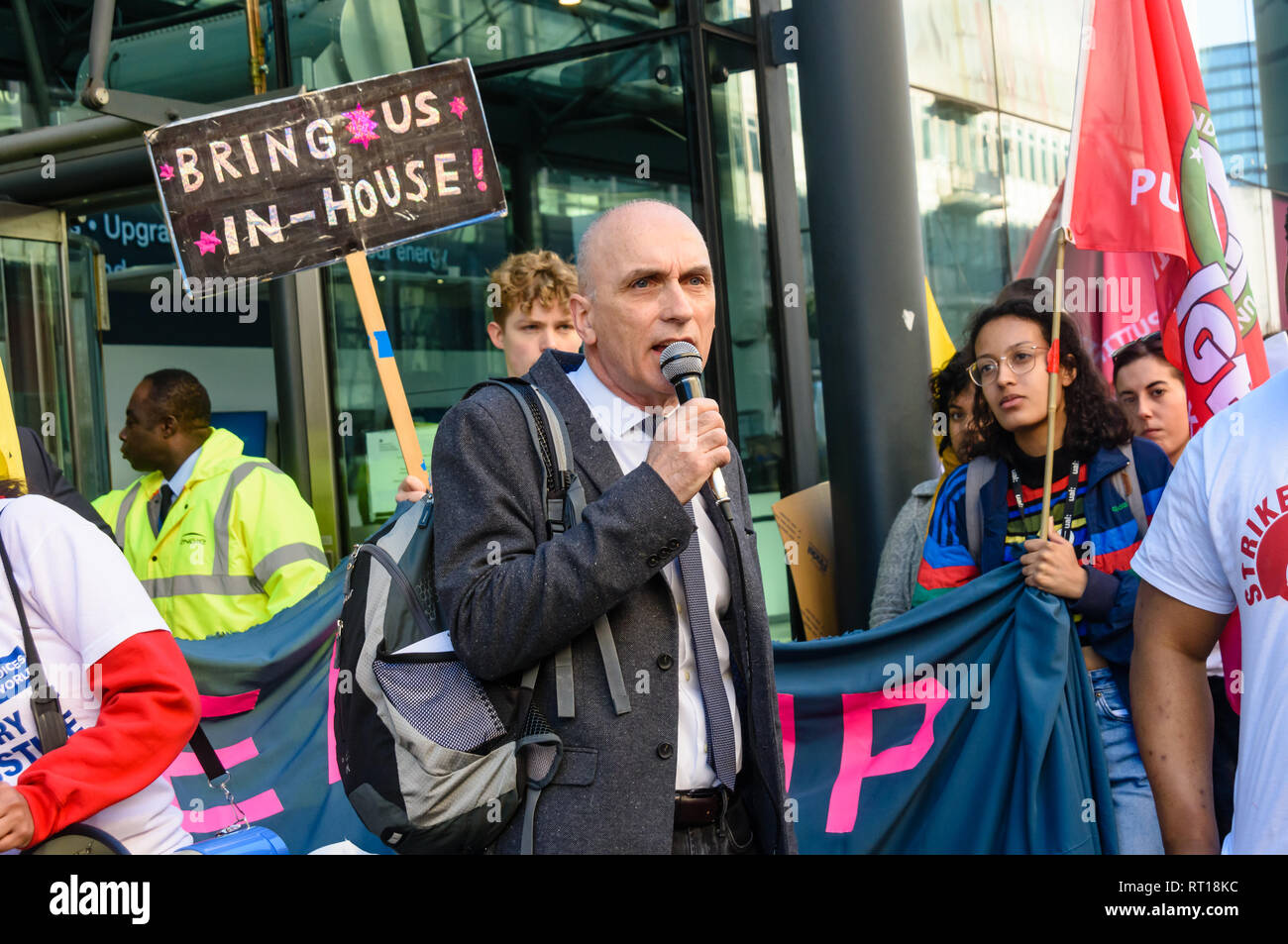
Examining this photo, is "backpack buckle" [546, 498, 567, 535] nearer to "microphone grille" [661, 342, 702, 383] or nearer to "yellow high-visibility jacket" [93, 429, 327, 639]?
"microphone grille" [661, 342, 702, 383]

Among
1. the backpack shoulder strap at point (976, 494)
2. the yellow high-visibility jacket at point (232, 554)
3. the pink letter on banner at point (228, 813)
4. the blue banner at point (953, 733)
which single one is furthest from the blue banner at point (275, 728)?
the backpack shoulder strap at point (976, 494)

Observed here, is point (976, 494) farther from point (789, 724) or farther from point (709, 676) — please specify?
point (709, 676)

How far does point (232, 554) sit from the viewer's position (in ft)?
15.4

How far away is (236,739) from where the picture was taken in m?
4.33

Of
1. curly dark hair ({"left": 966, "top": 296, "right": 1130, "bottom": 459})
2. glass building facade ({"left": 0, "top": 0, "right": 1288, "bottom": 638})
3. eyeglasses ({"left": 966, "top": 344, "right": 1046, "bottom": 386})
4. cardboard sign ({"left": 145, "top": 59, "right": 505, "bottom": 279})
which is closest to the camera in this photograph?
curly dark hair ({"left": 966, "top": 296, "right": 1130, "bottom": 459})

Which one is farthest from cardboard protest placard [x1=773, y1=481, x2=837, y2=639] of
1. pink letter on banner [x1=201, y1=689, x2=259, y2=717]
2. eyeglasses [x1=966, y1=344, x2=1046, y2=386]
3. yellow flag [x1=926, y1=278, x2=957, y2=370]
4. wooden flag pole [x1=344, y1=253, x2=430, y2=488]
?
pink letter on banner [x1=201, y1=689, x2=259, y2=717]

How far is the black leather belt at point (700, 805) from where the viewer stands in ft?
6.34

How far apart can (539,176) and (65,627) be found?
550cm

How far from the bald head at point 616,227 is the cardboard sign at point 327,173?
197 centimetres

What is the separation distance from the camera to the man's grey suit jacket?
1796 mm

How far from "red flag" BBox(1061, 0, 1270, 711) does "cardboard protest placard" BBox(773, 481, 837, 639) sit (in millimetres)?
1685

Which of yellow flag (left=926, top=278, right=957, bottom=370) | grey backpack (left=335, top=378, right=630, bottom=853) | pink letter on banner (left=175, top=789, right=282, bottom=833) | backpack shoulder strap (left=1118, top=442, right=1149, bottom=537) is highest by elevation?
yellow flag (left=926, top=278, right=957, bottom=370)

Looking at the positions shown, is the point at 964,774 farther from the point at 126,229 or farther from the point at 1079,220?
the point at 126,229
